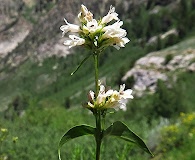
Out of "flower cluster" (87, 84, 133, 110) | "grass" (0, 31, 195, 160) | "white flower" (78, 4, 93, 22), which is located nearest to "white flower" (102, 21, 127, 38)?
"white flower" (78, 4, 93, 22)

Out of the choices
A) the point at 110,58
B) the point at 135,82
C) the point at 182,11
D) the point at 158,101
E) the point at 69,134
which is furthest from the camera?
the point at 110,58

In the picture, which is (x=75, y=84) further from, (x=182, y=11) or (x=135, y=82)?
(x=135, y=82)

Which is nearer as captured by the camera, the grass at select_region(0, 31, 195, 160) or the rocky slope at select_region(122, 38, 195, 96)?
the grass at select_region(0, 31, 195, 160)

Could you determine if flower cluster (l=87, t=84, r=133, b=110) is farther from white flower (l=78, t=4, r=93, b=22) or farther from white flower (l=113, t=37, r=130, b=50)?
white flower (l=78, t=4, r=93, b=22)

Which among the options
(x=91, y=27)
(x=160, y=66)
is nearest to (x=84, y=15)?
(x=91, y=27)

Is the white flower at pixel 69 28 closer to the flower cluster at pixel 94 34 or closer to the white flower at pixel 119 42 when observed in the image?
the flower cluster at pixel 94 34

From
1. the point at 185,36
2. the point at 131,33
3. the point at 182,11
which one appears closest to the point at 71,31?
the point at 185,36
